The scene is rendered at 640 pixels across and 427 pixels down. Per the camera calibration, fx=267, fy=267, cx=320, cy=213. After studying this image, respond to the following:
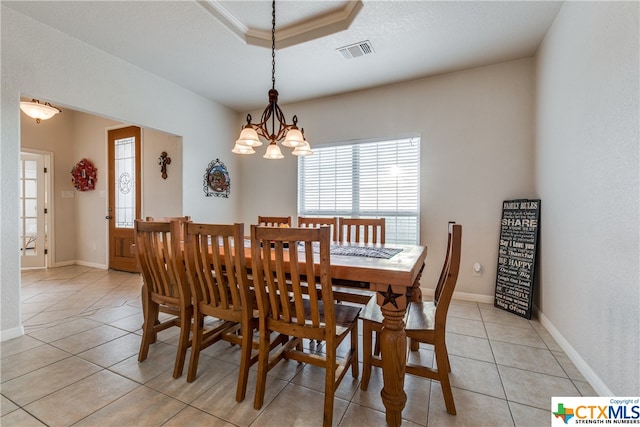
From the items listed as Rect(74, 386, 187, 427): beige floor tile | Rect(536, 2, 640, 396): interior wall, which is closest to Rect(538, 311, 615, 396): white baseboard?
Rect(536, 2, 640, 396): interior wall

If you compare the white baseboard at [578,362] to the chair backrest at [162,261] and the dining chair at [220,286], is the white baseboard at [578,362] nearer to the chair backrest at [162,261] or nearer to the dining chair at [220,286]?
the dining chair at [220,286]

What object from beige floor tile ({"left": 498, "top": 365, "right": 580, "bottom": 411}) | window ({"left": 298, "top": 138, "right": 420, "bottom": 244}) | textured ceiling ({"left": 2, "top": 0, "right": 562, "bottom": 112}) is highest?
textured ceiling ({"left": 2, "top": 0, "right": 562, "bottom": 112})

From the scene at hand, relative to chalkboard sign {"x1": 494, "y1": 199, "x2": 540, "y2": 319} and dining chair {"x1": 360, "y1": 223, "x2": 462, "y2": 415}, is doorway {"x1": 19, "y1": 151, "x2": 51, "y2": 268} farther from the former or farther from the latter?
chalkboard sign {"x1": 494, "y1": 199, "x2": 540, "y2": 319}

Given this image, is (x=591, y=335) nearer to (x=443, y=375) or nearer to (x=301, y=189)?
(x=443, y=375)

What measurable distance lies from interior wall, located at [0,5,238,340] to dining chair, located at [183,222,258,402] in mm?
1937

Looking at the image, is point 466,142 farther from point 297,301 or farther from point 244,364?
point 244,364

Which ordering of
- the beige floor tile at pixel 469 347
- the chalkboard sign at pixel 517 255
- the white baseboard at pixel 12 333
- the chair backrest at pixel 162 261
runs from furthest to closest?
the chalkboard sign at pixel 517 255, the white baseboard at pixel 12 333, the beige floor tile at pixel 469 347, the chair backrest at pixel 162 261

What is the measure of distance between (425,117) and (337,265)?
8.92 feet

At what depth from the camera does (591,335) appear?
5.61 ft

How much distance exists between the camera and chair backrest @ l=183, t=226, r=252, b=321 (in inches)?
57.3

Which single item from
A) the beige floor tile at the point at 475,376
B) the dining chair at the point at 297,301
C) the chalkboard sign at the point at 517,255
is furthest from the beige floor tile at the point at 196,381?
the chalkboard sign at the point at 517,255

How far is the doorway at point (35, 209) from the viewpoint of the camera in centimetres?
462

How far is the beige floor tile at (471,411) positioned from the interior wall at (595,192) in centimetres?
63

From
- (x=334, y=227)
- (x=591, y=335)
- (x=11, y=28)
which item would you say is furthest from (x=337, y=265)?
(x=11, y=28)
